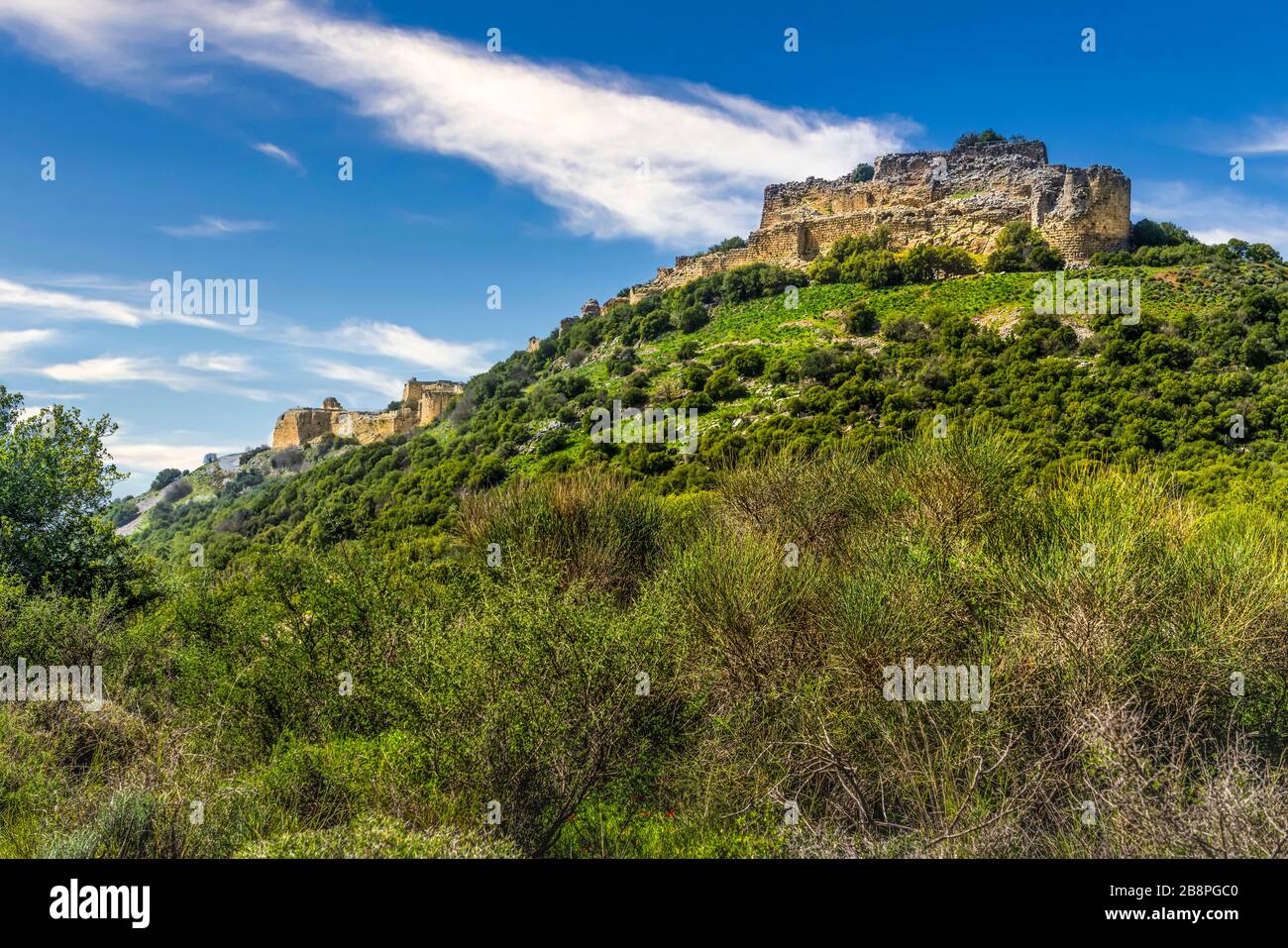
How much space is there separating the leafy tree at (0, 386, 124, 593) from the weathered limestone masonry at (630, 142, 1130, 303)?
146 ft

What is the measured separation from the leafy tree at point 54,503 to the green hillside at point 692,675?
2.3 inches

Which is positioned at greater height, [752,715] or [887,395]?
[887,395]

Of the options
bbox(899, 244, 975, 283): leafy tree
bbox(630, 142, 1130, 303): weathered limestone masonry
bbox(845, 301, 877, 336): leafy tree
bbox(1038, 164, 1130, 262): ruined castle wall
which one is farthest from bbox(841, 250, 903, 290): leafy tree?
bbox(1038, 164, 1130, 262): ruined castle wall

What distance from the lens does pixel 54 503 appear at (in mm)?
14664

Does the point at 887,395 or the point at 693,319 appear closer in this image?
the point at 887,395

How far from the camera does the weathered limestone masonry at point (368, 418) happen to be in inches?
2370

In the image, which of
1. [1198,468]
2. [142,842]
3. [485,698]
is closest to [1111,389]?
[1198,468]

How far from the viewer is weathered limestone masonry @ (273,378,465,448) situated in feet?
197

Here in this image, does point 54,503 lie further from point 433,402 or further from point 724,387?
point 433,402

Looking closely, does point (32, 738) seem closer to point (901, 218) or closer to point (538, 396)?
point (538, 396)

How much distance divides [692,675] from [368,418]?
63467mm

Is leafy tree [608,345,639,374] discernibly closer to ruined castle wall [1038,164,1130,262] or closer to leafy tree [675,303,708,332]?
leafy tree [675,303,708,332]

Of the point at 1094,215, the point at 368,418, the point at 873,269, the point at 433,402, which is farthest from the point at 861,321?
the point at 368,418
